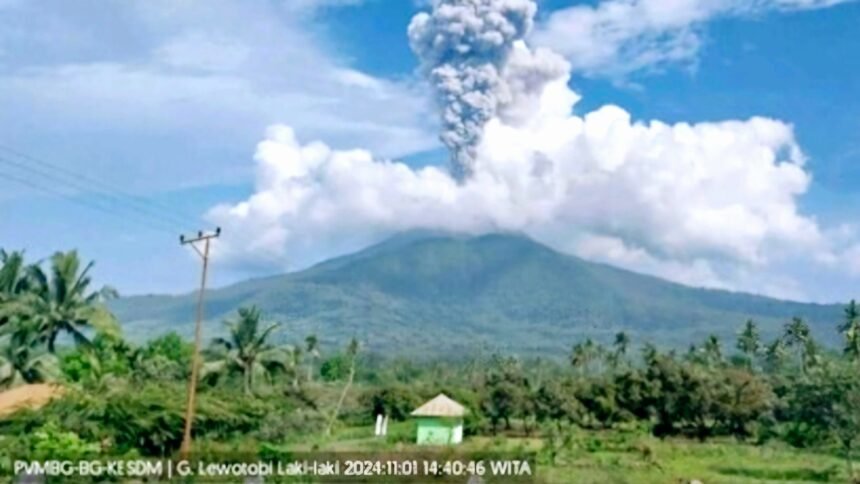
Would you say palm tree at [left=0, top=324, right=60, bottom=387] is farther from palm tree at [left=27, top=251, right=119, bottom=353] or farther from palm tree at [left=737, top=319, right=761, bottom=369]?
palm tree at [left=737, top=319, right=761, bottom=369]

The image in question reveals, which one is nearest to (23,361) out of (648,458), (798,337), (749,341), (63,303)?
(63,303)

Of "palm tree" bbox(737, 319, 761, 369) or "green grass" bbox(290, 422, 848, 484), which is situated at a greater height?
"palm tree" bbox(737, 319, 761, 369)

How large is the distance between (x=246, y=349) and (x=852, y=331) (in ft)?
101

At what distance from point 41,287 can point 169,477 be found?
16.5 meters

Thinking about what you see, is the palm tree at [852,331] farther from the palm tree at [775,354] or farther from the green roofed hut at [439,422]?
the green roofed hut at [439,422]

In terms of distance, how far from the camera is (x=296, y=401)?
40062mm

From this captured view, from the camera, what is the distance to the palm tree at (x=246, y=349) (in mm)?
37781

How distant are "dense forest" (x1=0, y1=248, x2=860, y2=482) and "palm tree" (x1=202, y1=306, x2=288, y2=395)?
5 centimetres

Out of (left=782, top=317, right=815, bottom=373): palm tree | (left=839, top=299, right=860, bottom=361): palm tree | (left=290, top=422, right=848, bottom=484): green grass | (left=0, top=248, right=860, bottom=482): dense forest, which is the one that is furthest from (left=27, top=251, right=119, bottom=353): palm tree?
(left=782, top=317, right=815, bottom=373): palm tree

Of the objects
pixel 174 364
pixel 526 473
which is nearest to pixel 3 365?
pixel 174 364

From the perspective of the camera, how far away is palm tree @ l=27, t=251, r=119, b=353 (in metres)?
33.0

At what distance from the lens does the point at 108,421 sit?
24.8 meters

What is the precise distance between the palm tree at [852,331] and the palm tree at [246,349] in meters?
25.4

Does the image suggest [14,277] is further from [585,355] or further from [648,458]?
[585,355]
